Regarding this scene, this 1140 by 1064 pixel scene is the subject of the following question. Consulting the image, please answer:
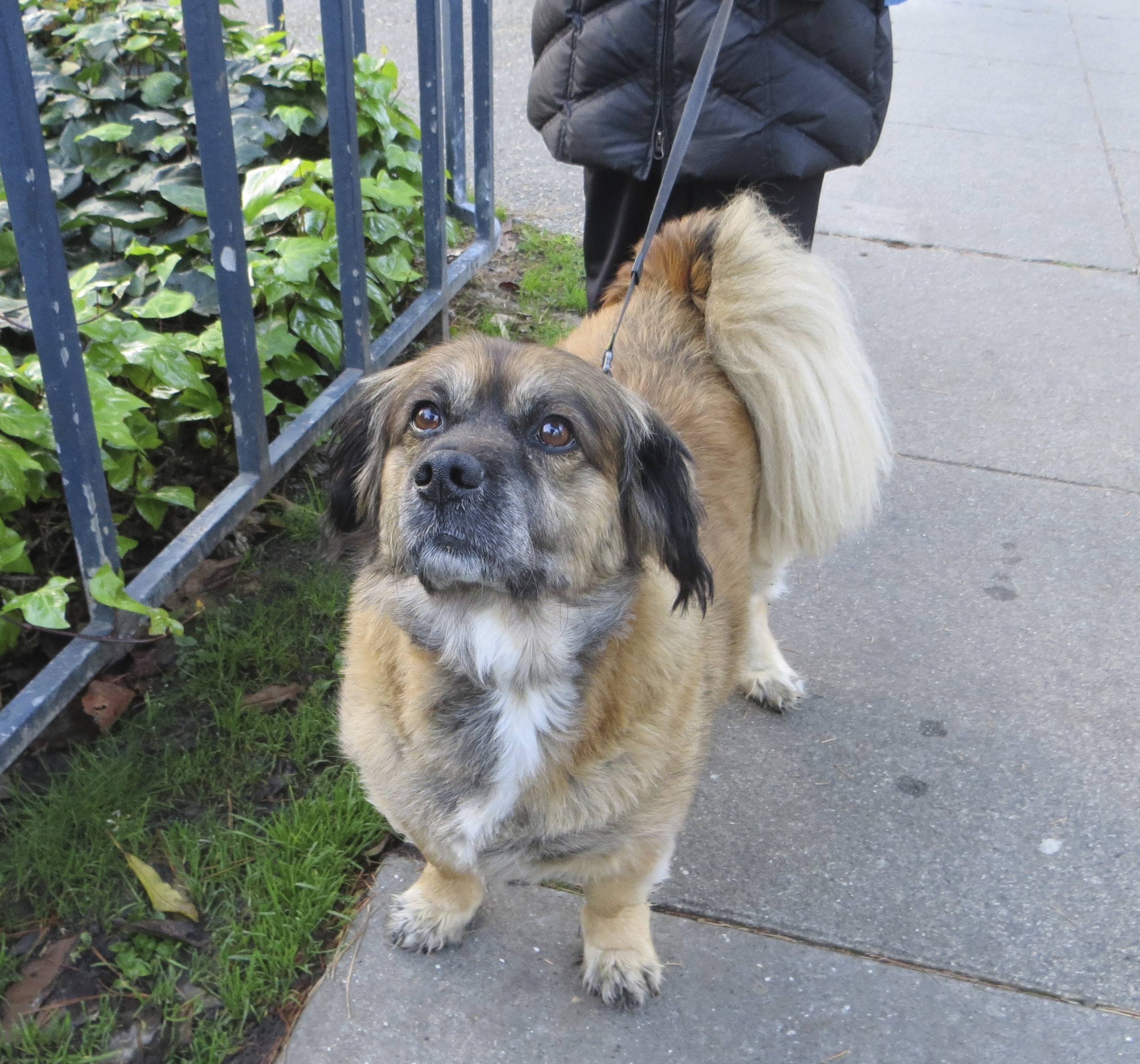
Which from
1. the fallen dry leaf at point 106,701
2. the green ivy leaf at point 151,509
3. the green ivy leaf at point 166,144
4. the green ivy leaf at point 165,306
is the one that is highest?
the green ivy leaf at point 166,144

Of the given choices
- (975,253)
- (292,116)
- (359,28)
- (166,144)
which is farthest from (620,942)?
(975,253)

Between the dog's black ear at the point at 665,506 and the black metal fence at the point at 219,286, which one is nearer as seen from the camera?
the dog's black ear at the point at 665,506

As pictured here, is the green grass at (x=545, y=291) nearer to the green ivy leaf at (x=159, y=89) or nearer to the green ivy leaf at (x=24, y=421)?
the green ivy leaf at (x=159, y=89)

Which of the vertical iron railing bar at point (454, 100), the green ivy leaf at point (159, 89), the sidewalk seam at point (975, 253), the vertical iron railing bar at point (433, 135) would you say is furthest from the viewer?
the sidewalk seam at point (975, 253)

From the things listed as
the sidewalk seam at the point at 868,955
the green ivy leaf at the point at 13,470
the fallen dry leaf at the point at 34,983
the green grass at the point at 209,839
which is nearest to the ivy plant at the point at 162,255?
the green ivy leaf at the point at 13,470

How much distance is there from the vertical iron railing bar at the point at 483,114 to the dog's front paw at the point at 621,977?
3.43 m

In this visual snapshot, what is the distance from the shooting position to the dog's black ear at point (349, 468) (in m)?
2.38

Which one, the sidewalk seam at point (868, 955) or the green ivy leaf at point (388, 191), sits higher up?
the green ivy leaf at point (388, 191)

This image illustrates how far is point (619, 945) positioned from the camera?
235cm

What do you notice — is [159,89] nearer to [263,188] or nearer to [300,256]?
[263,188]

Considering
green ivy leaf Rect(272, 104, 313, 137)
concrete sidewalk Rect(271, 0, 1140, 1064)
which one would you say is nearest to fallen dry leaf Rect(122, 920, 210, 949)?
concrete sidewalk Rect(271, 0, 1140, 1064)

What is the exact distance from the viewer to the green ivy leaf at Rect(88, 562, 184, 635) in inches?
102

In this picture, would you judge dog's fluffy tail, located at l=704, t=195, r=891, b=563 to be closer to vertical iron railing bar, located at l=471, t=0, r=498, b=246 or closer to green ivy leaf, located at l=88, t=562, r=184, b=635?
green ivy leaf, located at l=88, t=562, r=184, b=635

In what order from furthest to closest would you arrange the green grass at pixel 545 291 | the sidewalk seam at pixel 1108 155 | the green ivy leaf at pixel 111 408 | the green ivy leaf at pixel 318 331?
the sidewalk seam at pixel 1108 155, the green grass at pixel 545 291, the green ivy leaf at pixel 318 331, the green ivy leaf at pixel 111 408
